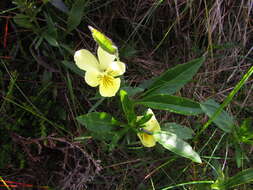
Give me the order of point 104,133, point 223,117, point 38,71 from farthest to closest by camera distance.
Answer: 1. point 38,71
2. point 223,117
3. point 104,133

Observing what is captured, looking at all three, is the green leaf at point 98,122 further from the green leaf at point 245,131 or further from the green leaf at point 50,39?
the green leaf at point 245,131

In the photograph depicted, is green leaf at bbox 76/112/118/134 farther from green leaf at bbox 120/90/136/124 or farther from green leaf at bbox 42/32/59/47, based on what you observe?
green leaf at bbox 42/32/59/47

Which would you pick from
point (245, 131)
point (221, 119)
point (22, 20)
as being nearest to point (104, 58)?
point (22, 20)

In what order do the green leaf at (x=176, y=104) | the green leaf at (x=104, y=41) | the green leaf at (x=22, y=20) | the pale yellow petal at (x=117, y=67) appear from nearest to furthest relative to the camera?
the green leaf at (x=104, y=41), the pale yellow petal at (x=117, y=67), the green leaf at (x=176, y=104), the green leaf at (x=22, y=20)

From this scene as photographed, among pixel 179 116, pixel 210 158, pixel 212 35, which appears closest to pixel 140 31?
pixel 212 35

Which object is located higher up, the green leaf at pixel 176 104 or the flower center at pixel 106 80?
the flower center at pixel 106 80

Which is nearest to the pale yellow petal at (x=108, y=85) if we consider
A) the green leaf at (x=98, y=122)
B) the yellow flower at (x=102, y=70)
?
the yellow flower at (x=102, y=70)

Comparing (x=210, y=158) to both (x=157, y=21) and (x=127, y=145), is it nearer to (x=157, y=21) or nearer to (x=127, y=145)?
(x=127, y=145)

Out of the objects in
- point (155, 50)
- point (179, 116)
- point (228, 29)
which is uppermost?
point (228, 29)
